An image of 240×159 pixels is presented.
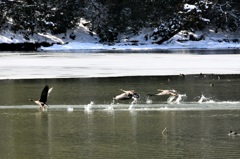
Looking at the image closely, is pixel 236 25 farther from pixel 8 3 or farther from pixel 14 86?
pixel 14 86

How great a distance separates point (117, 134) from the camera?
484 inches

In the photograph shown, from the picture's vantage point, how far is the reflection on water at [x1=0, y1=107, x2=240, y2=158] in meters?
10.6

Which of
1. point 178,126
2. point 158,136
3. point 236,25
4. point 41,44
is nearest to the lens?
point 158,136

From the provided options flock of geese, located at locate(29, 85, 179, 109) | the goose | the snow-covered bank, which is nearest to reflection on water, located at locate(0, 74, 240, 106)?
flock of geese, located at locate(29, 85, 179, 109)

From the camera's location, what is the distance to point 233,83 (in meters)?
23.0

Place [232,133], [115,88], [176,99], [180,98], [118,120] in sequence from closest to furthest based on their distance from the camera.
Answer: [232,133]
[118,120]
[176,99]
[180,98]
[115,88]

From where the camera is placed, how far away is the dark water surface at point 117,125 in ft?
35.1

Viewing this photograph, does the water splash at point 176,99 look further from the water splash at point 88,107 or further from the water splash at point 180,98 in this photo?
the water splash at point 88,107

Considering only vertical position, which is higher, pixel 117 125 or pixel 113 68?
pixel 117 125

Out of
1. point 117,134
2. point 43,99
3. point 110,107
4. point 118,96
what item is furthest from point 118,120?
point 118,96

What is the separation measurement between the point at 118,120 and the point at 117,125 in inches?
28.7

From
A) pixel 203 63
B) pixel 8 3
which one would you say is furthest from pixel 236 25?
pixel 203 63

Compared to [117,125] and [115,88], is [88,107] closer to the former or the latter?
[117,125]

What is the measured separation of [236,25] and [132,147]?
57.3m
